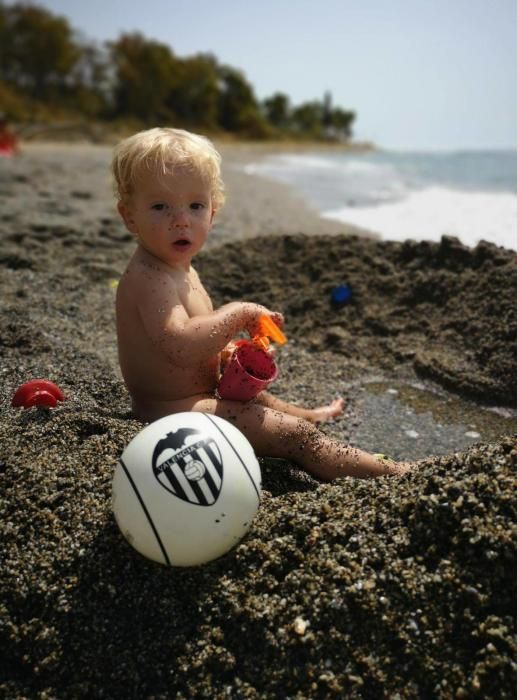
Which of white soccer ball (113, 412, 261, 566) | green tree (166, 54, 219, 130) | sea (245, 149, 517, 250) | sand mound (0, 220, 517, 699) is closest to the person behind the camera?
sand mound (0, 220, 517, 699)

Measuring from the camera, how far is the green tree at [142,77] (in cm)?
5006

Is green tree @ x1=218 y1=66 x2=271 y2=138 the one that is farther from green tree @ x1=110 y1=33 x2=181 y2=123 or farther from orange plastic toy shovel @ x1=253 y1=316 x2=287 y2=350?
orange plastic toy shovel @ x1=253 y1=316 x2=287 y2=350

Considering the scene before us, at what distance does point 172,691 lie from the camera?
189 cm

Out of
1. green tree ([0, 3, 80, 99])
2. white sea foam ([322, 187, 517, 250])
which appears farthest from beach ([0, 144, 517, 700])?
green tree ([0, 3, 80, 99])

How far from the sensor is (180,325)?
9.34 feet

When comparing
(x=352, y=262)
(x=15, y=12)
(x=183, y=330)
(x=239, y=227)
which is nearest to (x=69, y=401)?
(x=183, y=330)

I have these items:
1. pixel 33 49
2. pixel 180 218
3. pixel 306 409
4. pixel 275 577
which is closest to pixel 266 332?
pixel 180 218

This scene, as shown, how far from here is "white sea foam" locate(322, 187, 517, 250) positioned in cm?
821

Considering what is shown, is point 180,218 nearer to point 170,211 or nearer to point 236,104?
point 170,211

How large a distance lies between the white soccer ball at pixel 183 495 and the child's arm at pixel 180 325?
0.66 meters

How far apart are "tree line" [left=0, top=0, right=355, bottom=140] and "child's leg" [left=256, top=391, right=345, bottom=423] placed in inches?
1489

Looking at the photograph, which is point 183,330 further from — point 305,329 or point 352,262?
point 352,262

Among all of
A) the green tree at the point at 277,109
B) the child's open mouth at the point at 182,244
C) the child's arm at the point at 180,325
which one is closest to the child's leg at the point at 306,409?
the child's arm at the point at 180,325

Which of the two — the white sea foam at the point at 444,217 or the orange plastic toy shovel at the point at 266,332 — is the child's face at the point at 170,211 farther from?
the white sea foam at the point at 444,217
